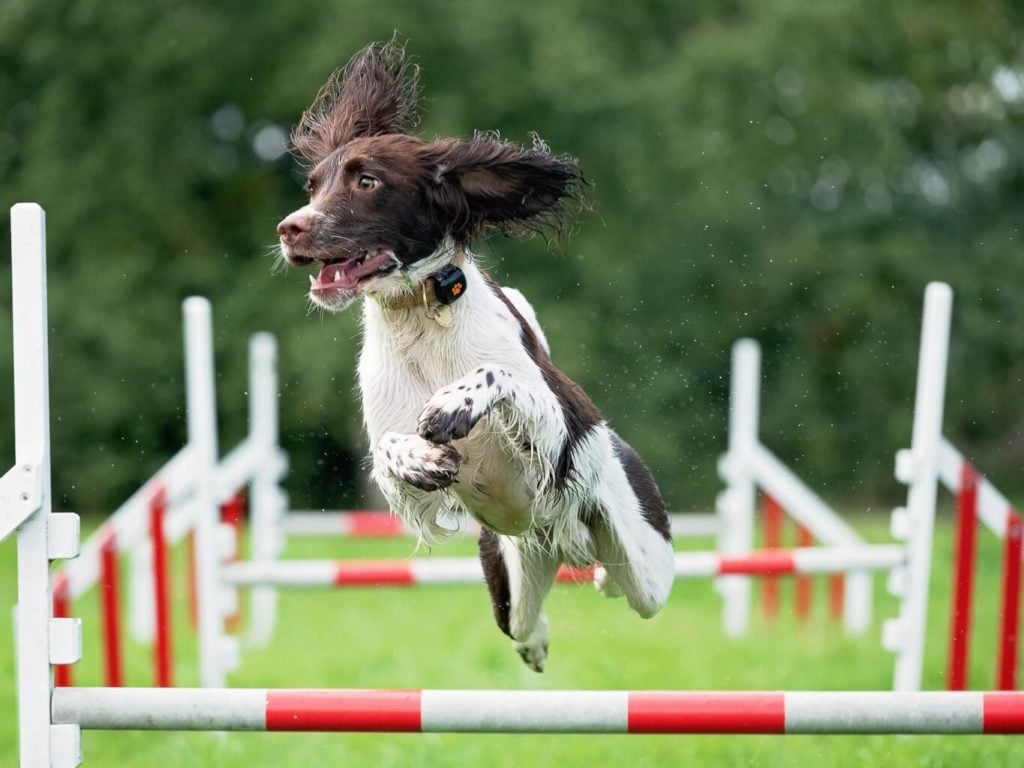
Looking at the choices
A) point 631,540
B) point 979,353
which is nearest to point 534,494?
point 631,540

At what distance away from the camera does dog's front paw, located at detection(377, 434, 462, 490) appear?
3656 mm

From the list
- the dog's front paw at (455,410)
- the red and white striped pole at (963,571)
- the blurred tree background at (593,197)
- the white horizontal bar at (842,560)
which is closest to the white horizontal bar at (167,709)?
the dog's front paw at (455,410)

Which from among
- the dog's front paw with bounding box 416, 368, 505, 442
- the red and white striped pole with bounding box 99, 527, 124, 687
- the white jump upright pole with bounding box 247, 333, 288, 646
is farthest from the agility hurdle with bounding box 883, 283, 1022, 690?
the white jump upright pole with bounding box 247, 333, 288, 646

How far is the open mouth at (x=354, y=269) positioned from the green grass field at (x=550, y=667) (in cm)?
199

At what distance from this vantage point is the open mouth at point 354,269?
12.4ft

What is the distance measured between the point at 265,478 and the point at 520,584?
Result: 455 centimetres

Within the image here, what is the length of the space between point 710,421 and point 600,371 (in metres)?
1.33

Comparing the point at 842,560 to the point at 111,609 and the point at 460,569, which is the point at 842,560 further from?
the point at 111,609

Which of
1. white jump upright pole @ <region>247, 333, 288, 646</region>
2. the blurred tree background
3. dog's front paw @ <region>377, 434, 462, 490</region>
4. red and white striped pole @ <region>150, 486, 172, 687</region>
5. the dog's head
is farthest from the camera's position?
the blurred tree background

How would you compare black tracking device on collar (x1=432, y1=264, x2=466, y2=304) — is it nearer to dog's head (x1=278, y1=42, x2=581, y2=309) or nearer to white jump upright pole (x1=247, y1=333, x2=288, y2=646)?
dog's head (x1=278, y1=42, x2=581, y2=309)

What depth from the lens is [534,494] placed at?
407 centimetres

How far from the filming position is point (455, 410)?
3.68 metres

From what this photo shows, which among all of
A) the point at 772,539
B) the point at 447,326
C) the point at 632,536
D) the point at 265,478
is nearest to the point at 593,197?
the point at 772,539

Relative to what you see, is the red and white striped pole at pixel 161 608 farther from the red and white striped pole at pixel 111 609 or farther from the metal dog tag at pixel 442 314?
the metal dog tag at pixel 442 314
